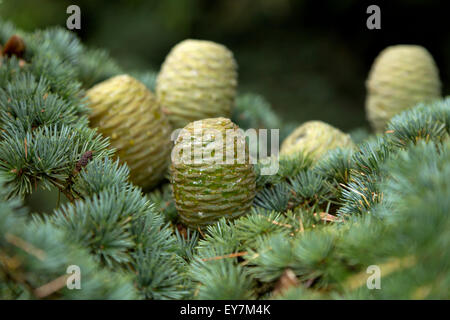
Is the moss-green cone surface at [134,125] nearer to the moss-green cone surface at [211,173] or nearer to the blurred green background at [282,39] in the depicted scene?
the moss-green cone surface at [211,173]

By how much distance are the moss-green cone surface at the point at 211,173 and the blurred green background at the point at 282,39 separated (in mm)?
1047

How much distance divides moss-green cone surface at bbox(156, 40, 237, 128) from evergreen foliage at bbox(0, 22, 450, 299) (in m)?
0.17

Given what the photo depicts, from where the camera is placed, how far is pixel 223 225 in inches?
18.9

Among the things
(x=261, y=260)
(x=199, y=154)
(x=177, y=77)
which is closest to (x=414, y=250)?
(x=261, y=260)

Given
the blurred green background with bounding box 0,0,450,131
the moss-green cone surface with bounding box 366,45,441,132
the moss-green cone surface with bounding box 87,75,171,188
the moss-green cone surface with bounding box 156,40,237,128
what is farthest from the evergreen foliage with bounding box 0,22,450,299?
the blurred green background with bounding box 0,0,450,131

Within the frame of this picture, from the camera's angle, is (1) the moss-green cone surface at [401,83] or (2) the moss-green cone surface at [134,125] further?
(1) the moss-green cone surface at [401,83]

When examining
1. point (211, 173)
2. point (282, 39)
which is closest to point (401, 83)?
point (211, 173)

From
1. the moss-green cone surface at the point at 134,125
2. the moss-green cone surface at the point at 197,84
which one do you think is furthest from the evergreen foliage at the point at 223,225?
the moss-green cone surface at the point at 197,84

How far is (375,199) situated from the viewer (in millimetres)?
473

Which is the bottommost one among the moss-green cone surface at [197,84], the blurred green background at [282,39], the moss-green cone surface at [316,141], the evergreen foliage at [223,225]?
the evergreen foliage at [223,225]

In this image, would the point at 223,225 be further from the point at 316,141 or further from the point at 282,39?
the point at 282,39

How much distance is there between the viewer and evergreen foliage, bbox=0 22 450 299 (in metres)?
0.33

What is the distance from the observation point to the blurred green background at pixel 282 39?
1.49 metres
